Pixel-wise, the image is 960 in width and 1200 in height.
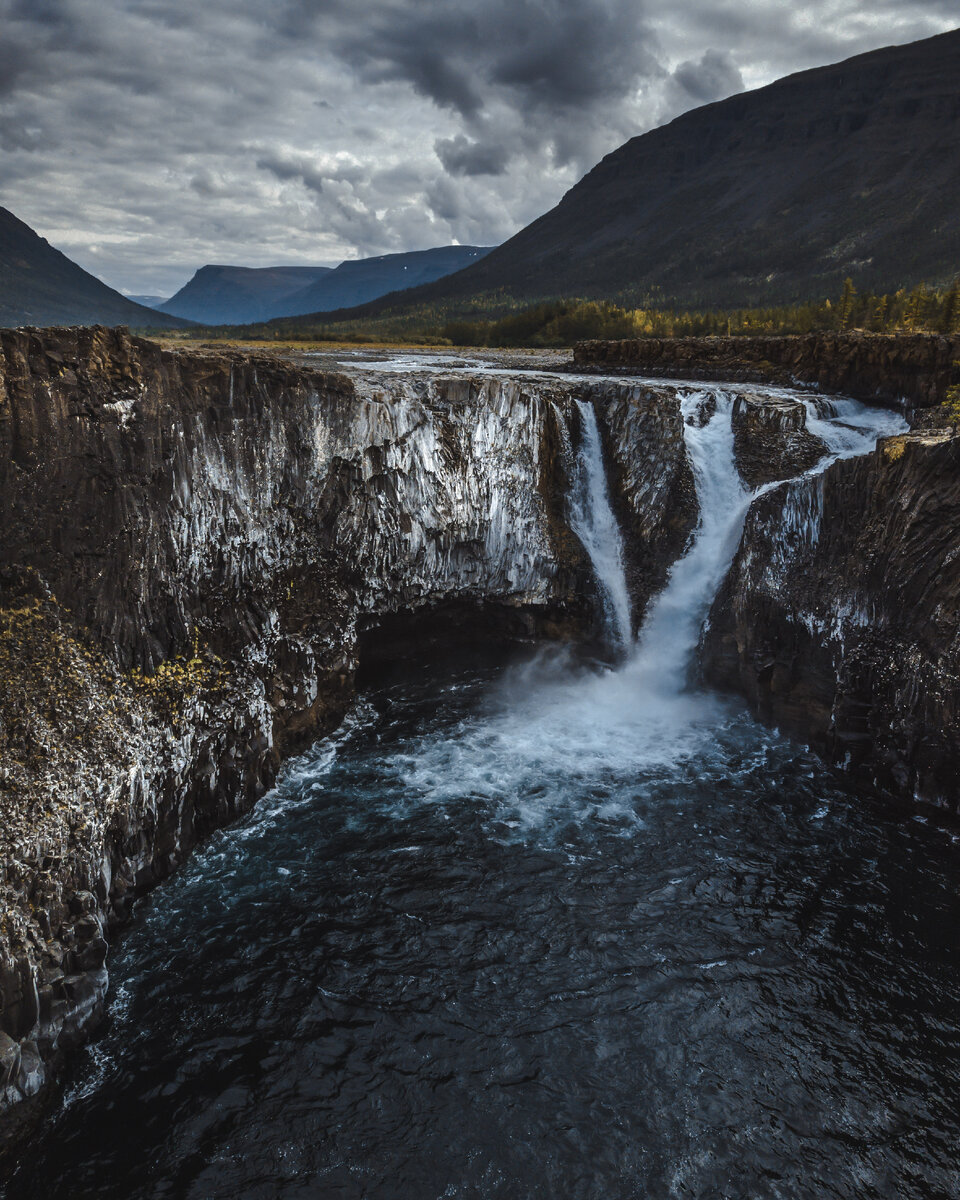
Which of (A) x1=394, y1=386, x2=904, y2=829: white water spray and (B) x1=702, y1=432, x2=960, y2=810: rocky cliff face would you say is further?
(A) x1=394, y1=386, x2=904, y2=829: white water spray

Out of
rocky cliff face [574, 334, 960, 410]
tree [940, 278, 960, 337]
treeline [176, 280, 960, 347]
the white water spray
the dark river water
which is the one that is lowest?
the dark river water

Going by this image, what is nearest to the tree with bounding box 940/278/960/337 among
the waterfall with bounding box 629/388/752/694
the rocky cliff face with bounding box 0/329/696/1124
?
the waterfall with bounding box 629/388/752/694

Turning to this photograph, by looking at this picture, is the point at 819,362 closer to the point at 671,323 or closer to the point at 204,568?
the point at 204,568

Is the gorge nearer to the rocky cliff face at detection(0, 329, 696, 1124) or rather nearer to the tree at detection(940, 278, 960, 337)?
the rocky cliff face at detection(0, 329, 696, 1124)

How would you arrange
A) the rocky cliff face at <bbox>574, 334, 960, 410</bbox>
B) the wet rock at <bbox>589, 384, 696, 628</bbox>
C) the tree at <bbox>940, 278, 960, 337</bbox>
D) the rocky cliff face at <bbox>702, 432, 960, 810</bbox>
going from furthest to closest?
the tree at <bbox>940, 278, 960, 337</bbox>
the rocky cliff face at <bbox>574, 334, 960, 410</bbox>
the wet rock at <bbox>589, 384, 696, 628</bbox>
the rocky cliff face at <bbox>702, 432, 960, 810</bbox>

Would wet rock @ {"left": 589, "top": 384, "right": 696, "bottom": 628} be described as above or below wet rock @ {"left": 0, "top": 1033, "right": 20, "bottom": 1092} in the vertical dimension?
above

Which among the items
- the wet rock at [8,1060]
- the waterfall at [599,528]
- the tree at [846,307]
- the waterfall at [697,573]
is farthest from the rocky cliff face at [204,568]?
the tree at [846,307]

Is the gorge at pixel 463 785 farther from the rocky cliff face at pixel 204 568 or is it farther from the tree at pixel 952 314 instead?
the tree at pixel 952 314

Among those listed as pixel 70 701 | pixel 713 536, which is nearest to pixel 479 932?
pixel 70 701
